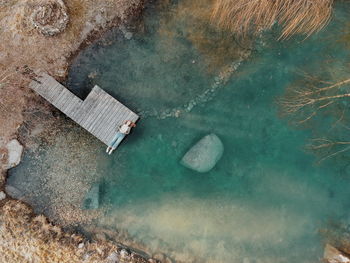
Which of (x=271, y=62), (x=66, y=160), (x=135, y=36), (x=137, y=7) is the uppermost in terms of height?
(x=271, y=62)

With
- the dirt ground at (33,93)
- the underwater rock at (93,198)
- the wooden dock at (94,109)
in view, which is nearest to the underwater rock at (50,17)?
the dirt ground at (33,93)

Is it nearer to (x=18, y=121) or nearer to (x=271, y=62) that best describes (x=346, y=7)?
(x=271, y=62)

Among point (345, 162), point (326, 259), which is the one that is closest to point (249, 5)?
point (345, 162)

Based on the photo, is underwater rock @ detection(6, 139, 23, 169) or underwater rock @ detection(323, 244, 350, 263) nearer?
underwater rock @ detection(323, 244, 350, 263)

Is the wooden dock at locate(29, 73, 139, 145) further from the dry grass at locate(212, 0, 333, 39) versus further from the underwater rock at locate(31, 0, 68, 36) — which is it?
the dry grass at locate(212, 0, 333, 39)

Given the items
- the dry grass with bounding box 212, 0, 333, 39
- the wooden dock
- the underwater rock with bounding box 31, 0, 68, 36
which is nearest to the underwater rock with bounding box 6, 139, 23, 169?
the wooden dock

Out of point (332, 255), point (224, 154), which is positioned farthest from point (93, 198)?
point (332, 255)
